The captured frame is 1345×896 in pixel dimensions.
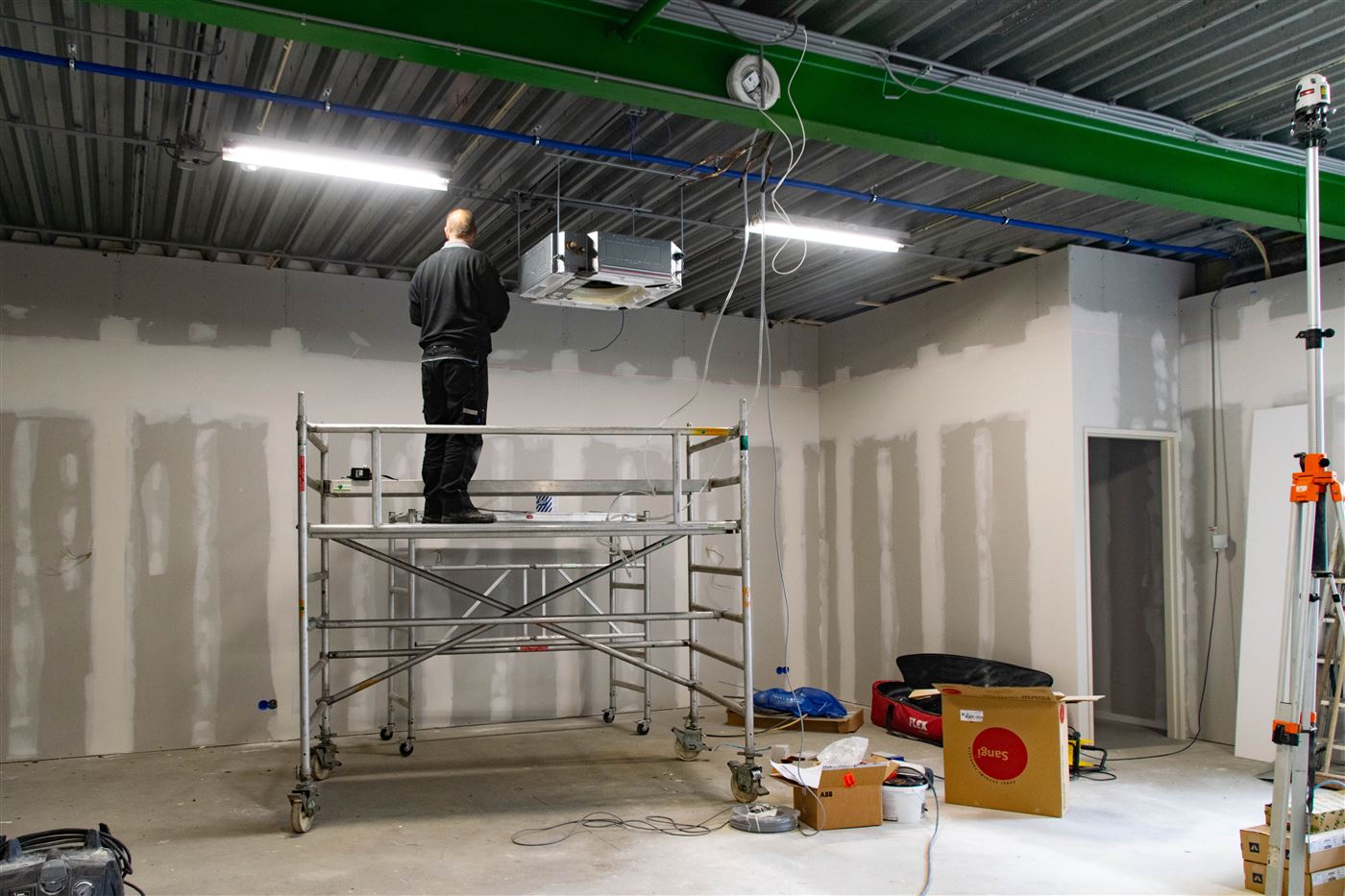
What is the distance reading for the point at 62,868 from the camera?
9.65 feet

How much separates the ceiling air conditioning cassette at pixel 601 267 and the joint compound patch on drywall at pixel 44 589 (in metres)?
3.52

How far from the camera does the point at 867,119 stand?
4.16 metres

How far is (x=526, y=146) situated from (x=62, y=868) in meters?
3.69

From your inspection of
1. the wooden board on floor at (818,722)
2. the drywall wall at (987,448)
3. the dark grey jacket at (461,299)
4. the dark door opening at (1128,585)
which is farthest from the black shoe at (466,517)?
the dark door opening at (1128,585)

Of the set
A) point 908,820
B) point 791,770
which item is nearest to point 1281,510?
point 908,820

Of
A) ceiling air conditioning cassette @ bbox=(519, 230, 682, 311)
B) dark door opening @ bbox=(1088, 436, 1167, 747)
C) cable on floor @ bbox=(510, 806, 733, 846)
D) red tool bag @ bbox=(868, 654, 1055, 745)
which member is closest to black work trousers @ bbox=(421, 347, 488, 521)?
ceiling air conditioning cassette @ bbox=(519, 230, 682, 311)

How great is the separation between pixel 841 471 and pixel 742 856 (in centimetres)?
467

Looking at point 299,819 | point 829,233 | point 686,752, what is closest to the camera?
point 299,819

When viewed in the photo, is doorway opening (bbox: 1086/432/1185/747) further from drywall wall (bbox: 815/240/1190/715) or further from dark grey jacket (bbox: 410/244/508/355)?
dark grey jacket (bbox: 410/244/508/355)

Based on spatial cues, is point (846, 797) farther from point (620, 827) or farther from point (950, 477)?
point (950, 477)

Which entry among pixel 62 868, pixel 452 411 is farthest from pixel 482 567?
pixel 62 868

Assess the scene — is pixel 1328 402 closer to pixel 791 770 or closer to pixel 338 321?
pixel 791 770

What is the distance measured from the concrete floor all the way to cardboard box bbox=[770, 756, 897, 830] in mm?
70

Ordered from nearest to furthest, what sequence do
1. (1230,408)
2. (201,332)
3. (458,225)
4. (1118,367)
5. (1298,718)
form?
(1298,718) → (458,225) → (1230,408) → (1118,367) → (201,332)
